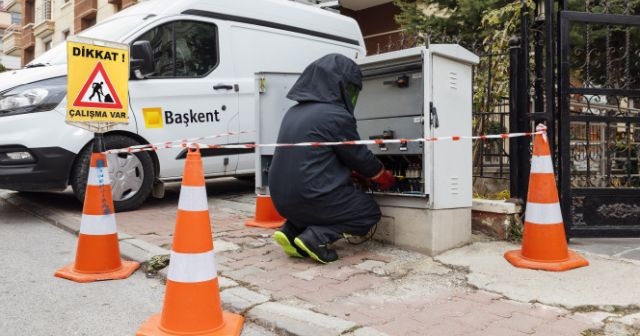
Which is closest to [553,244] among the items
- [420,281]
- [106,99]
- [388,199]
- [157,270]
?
[420,281]

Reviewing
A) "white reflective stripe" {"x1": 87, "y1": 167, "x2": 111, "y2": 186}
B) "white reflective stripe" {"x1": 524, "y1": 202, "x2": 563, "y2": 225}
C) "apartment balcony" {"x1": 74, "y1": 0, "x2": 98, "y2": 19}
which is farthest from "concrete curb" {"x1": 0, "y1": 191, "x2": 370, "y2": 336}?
"apartment balcony" {"x1": 74, "y1": 0, "x2": 98, "y2": 19}

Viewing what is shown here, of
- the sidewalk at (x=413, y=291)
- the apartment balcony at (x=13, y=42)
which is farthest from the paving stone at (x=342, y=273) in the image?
the apartment balcony at (x=13, y=42)

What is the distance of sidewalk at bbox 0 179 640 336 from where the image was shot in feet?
9.20

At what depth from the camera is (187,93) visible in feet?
20.2

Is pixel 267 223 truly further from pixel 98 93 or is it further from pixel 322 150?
pixel 98 93

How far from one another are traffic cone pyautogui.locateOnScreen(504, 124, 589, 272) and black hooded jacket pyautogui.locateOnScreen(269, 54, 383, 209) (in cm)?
116

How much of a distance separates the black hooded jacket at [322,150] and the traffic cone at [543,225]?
45.5 inches

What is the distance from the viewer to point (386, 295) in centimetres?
332

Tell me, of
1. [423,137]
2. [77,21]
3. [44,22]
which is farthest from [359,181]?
[44,22]

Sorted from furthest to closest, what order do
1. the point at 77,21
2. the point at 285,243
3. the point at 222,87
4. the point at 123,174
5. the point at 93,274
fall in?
the point at 77,21 < the point at 222,87 < the point at 123,174 < the point at 285,243 < the point at 93,274

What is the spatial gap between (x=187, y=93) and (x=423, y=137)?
3142 millimetres

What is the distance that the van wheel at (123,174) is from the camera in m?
5.47

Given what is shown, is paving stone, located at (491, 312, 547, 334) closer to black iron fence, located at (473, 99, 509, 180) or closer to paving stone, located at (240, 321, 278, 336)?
paving stone, located at (240, 321, 278, 336)

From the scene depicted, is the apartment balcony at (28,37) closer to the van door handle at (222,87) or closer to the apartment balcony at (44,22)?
the apartment balcony at (44,22)
